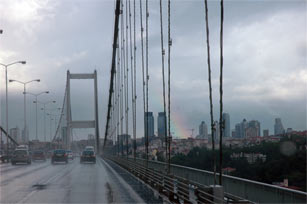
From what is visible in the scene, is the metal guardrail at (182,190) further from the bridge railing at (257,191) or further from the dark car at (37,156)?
the dark car at (37,156)

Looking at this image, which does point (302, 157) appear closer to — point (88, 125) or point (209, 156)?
point (209, 156)

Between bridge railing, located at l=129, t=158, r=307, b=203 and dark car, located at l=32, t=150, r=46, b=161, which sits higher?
bridge railing, located at l=129, t=158, r=307, b=203

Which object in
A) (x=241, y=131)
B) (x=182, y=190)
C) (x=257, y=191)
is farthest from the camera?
(x=241, y=131)

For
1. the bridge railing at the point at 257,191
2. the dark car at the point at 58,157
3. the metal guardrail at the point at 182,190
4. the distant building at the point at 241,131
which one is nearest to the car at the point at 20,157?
the dark car at the point at 58,157

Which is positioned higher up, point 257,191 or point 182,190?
point 257,191

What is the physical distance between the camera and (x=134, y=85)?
37531 mm

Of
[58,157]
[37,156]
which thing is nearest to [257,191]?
[58,157]

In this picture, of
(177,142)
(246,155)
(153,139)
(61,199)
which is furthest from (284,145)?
(153,139)

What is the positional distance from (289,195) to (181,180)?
7.43 meters

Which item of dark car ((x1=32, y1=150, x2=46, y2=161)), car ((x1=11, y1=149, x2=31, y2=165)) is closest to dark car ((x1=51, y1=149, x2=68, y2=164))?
car ((x1=11, y1=149, x2=31, y2=165))

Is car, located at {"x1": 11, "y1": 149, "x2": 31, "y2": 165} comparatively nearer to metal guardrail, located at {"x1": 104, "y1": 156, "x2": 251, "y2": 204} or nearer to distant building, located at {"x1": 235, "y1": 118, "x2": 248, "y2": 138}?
distant building, located at {"x1": 235, "y1": 118, "x2": 248, "y2": 138}

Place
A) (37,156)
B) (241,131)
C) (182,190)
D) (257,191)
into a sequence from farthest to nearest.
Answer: (37,156)
(241,131)
(182,190)
(257,191)

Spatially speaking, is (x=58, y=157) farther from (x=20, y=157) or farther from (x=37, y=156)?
(x=37, y=156)

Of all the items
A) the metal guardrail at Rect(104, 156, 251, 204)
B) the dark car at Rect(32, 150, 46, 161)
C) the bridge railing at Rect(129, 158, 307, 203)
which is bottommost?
the dark car at Rect(32, 150, 46, 161)
